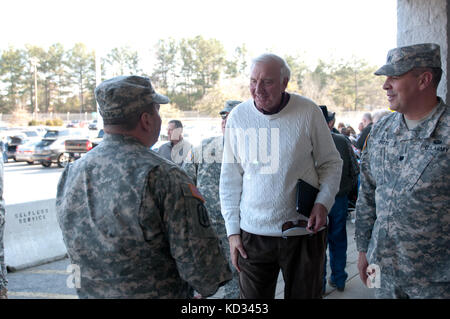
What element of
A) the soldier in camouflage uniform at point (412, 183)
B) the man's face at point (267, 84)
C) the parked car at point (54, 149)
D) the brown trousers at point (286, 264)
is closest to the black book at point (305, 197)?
the brown trousers at point (286, 264)

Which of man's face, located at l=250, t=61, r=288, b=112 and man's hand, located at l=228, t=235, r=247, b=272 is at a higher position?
man's face, located at l=250, t=61, r=288, b=112

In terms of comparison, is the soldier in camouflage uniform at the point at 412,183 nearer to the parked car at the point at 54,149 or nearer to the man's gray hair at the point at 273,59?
the man's gray hair at the point at 273,59

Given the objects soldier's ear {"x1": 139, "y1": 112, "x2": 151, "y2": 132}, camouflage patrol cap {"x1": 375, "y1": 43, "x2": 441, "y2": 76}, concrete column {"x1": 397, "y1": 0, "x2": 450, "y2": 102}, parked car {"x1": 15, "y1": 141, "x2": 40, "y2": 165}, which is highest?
concrete column {"x1": 397, "y1": 0, "x2": 450, "y2": 102}

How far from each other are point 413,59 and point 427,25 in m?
2.49

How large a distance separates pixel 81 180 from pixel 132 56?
4516 centimetres

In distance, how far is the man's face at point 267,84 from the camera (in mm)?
2568

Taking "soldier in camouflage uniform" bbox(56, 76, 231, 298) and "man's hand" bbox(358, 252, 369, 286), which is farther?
"man's hand" bbox(358, 252, 369, 286)

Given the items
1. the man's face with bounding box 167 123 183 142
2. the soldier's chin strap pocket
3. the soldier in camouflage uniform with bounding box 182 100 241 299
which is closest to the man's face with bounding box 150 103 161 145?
the soldier's chin strap pocket

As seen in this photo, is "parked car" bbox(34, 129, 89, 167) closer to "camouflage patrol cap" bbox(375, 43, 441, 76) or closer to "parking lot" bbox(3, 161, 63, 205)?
"parking lot" bbox(3, 161, 63, 205)

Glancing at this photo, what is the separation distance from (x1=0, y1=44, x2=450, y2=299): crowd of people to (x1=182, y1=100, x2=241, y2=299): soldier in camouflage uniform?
1199mm

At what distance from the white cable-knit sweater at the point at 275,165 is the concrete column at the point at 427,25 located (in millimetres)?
2391

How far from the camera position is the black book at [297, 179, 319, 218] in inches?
98.1
